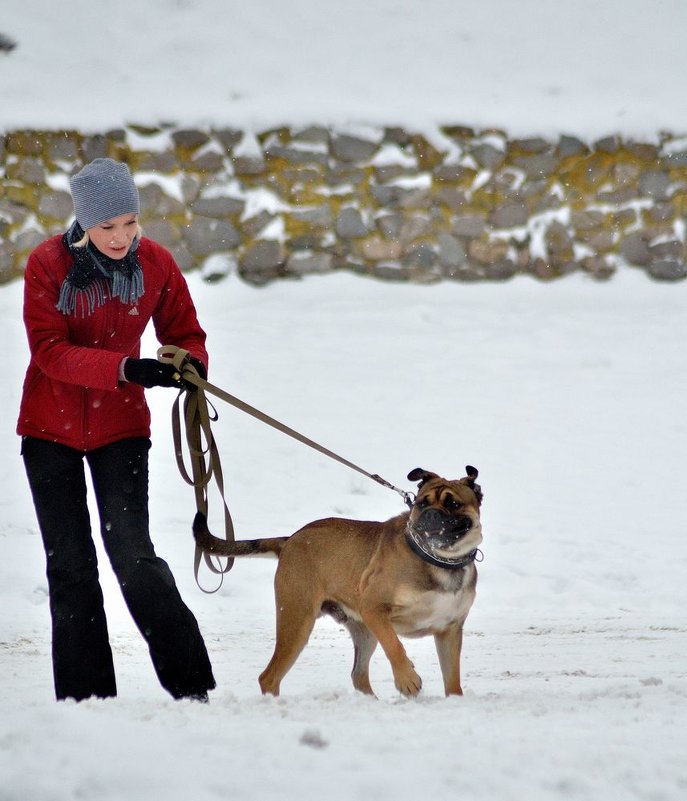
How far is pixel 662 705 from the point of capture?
3.40 metres

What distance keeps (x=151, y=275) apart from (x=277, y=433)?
16.9 feet

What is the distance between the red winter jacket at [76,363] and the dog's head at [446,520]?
1.14 metres

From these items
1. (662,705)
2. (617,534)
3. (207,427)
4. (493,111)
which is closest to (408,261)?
(493,111)

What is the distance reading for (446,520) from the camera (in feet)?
13.6

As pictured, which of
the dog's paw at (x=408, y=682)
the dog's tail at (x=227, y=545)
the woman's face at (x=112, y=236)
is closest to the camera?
the woman's face at (x=112, y=236)

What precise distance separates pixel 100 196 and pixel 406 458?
5124 millimetres

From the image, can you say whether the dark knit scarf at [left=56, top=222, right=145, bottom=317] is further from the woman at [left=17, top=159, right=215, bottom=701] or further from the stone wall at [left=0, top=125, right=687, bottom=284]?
the stone wall at [left=0, top=125, right=687, bottom=284]

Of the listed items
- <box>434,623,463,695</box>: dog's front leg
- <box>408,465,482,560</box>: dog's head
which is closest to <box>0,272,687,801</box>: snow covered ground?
<box>434,623,463,695</box>: dog's front leg

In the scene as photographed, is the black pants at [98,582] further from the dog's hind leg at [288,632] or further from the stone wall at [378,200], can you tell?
Answer: the stone wall at [378,200]

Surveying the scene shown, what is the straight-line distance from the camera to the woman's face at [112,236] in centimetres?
389

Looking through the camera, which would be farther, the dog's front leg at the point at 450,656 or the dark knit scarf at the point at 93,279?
the dog's front leg at the point at 450,656

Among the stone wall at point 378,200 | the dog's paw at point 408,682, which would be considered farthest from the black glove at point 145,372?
Result: the stone wall at point 378,200

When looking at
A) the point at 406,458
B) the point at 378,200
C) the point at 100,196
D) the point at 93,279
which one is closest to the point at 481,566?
the point at 406,458

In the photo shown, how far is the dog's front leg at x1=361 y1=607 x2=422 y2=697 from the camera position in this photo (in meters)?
4.04
